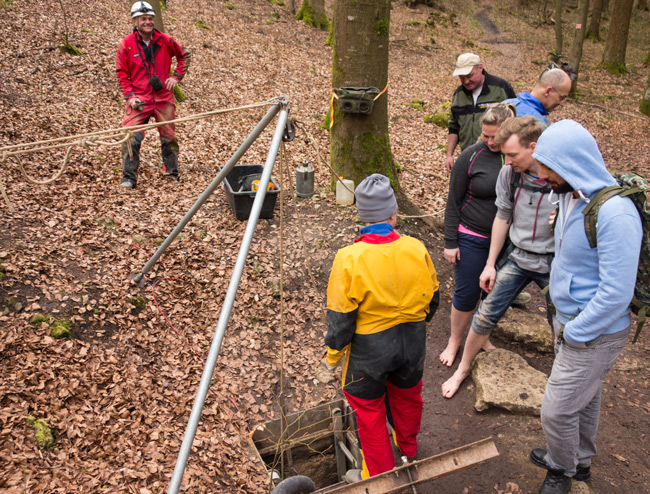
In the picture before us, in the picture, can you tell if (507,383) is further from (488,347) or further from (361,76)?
(361,76)

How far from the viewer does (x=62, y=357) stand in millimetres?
3582

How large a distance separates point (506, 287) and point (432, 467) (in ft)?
5.13

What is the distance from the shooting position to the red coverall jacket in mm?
5914

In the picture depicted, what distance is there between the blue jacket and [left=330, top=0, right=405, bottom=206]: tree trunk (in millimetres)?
2089

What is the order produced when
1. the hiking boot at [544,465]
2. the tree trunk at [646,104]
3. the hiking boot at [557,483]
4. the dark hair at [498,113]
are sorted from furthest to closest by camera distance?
the tree trunk at [646,104] < the dark hair at [498,113] < the hiking boot at [544,465] < the hiking boot at [557,483]

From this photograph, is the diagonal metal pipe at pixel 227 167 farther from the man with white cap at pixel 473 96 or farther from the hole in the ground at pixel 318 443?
the man with white cap at pixel 473 96

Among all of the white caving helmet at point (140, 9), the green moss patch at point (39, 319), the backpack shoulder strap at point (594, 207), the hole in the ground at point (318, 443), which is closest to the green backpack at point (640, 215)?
the backpack shoulder strap at point (594, 207)

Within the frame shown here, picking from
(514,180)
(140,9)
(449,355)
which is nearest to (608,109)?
(449,355)

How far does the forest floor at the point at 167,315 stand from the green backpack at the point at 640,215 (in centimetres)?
163

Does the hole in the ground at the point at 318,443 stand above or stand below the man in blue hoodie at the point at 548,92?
below

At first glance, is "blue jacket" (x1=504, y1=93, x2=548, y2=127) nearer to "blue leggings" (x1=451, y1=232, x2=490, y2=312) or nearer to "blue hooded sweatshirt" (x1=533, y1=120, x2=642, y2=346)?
"blue leggings" (x1=451, y1=232, x2=490, y2=312)

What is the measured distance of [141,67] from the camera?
6.02m

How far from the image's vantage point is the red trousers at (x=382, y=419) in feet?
10.0

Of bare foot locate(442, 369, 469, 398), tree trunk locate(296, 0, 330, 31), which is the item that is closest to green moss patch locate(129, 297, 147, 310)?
bare foot locate(442, 369, 469, 398)
